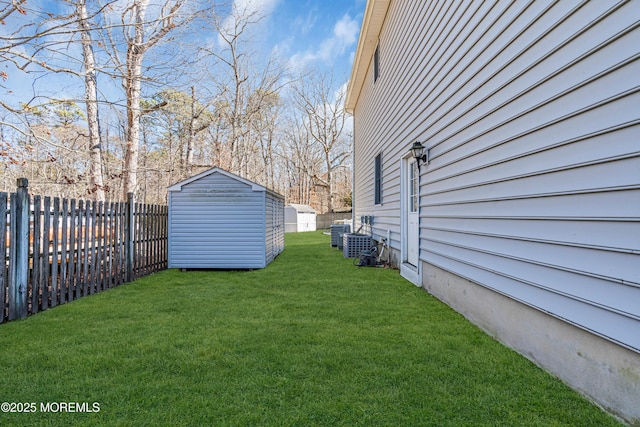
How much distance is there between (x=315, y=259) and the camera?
27.1ft

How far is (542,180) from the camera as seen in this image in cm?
227

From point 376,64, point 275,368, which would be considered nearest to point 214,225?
point 275,368

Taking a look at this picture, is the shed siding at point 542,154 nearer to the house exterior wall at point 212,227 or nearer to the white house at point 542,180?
the white house at point 542,180

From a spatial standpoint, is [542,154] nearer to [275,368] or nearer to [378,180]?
[275,368]

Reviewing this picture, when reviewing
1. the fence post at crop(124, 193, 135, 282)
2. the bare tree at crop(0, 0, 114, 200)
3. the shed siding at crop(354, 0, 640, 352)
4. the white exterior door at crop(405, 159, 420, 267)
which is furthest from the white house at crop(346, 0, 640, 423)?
the fence post at crop(124, 193, 135, 282)

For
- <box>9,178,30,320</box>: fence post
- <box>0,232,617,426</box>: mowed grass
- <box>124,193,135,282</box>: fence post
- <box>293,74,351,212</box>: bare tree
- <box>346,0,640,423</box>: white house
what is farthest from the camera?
<box>293,74,351,212</box>: bare tree

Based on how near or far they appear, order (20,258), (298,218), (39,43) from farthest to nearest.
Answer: (298,218) → (39,43) → (20,258)

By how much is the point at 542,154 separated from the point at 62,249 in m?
5.13

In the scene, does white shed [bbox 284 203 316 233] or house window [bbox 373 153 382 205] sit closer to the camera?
house window [bbox 373 153 382 205]

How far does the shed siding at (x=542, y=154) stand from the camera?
1.68 meters

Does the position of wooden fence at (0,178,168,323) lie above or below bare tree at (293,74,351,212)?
below

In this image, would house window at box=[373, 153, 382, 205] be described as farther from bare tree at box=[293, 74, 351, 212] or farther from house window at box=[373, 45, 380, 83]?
bare tree at box=[293, 74, 351, 212]

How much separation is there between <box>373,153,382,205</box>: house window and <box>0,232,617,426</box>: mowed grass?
463cm

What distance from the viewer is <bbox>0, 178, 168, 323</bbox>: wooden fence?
357cm
